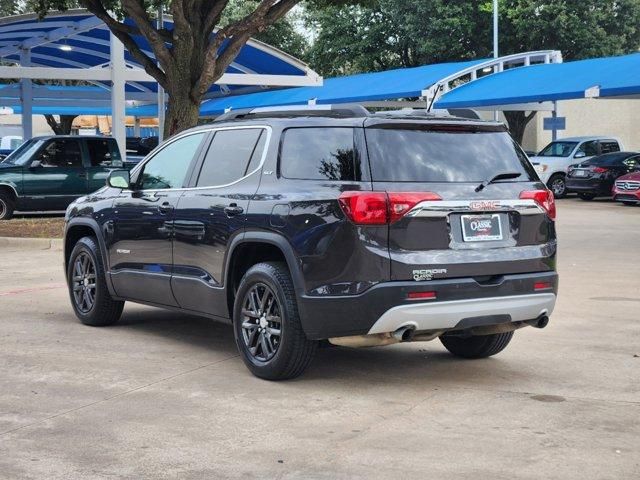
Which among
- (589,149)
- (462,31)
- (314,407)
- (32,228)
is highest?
(462,31)

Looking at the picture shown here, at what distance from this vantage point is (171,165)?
27.4ft

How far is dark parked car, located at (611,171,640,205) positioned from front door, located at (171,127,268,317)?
20079 mm

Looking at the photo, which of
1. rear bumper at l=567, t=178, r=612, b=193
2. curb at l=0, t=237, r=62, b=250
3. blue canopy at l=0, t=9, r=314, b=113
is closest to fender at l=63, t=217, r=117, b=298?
curb at l=0, t=237, r=62, b=250

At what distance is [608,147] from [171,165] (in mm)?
25130

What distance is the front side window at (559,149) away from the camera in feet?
101

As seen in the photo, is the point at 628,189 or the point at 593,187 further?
the point at 593,187

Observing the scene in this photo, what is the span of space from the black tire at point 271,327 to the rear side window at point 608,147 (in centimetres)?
2582

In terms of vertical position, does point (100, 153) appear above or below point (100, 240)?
above

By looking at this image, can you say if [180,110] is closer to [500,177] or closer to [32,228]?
[32,228]

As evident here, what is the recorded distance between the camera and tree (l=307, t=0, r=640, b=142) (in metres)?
45.1

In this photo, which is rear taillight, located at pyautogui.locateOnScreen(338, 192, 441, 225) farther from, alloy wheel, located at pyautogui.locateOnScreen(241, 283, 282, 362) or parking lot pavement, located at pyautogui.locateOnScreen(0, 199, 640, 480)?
parking lot pavement, located at pyautogui.locateOnScreen(0, 199, 640, 480)

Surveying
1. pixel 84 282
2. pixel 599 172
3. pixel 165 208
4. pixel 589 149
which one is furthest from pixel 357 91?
pixel 165 208

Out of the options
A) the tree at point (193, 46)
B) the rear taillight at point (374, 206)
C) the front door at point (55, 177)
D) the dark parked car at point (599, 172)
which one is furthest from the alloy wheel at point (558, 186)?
the rear taillight at point (374, 206)

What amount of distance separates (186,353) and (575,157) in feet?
79.9
